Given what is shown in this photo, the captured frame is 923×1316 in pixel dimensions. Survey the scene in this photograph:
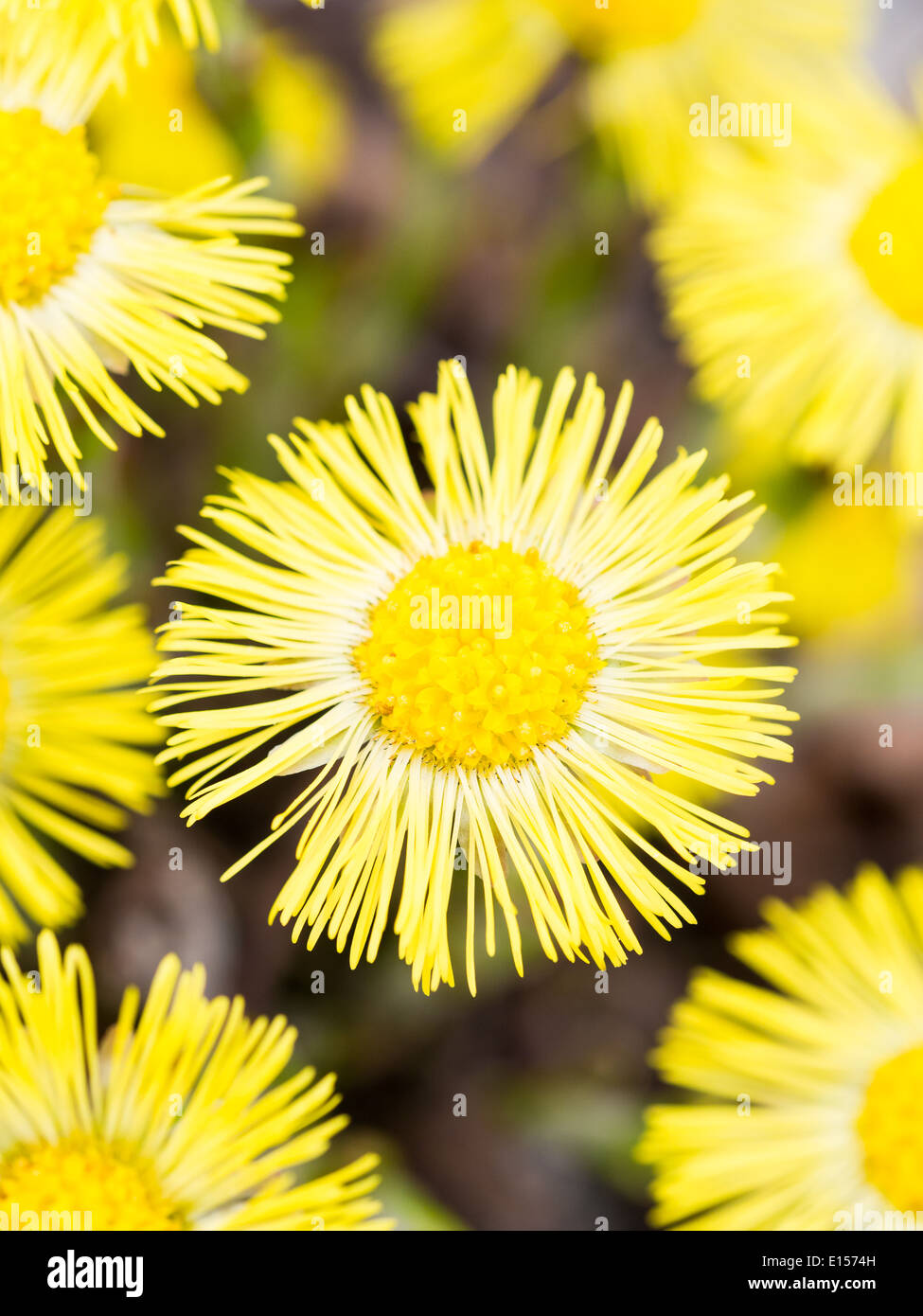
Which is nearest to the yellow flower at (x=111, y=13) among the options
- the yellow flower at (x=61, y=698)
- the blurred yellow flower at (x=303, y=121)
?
the blurred yellow flower at (x=303, y=121)

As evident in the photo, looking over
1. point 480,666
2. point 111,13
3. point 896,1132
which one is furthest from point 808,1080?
point 111,13

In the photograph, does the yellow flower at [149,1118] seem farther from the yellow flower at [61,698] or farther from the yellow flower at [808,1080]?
the yellow flower at [808,1080]

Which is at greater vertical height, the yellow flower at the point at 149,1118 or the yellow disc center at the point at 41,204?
the yellow disc center at the point at 41,204

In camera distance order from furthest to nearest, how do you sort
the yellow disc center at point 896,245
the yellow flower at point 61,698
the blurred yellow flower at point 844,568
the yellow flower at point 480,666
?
1. the blurred yellow flower at point 844,568
2. the yellow disc center at point 896,245
3. the yellow flower at point 61,698
4. the yellow flower at point 480,666

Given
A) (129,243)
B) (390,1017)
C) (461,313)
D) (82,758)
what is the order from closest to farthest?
(129,243) → (82,758) → (390,1017) → (461,313)

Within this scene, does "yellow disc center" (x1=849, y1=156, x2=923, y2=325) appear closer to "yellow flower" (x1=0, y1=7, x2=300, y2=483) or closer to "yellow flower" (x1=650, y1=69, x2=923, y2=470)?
"yellow flower" (x1=650, y1=69, x2=923, y2=470)

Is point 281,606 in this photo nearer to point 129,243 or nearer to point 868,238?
point 129,243

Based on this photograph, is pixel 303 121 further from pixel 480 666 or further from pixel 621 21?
pixel 480 666

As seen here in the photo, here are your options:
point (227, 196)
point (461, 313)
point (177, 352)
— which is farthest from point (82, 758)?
point (461, 313)
